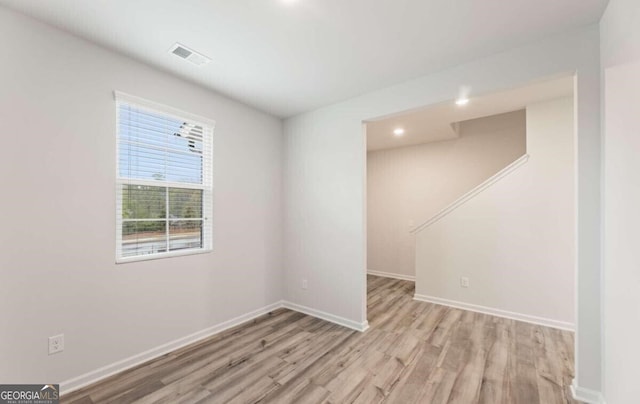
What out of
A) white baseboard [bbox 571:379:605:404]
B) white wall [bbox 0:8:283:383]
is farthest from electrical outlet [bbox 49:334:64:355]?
white baseboard [bbox 571:379:605:404]

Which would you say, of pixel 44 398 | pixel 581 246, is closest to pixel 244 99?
pixel 44 398

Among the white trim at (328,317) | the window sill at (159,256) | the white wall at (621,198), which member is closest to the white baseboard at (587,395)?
the white wall at (621,198)

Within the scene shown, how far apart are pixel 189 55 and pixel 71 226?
5.50 feet

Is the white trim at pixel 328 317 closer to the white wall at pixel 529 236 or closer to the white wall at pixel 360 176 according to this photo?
the white wall at pixel 360 176

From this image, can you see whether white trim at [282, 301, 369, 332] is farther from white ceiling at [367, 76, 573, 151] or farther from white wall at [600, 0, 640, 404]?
white ceiling at [367, 76, 573, 151]

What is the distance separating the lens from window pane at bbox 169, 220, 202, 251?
266 cm

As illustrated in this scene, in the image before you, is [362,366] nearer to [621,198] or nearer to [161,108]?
[621,198]

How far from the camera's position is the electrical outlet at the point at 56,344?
1.90m

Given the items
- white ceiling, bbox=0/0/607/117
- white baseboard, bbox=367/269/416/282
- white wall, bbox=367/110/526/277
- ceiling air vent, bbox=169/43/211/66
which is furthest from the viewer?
white baseboard, bbox=367/269/416/282

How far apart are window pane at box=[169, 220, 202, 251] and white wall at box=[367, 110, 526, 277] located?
12.9ft

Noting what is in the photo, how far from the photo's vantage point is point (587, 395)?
188 cm

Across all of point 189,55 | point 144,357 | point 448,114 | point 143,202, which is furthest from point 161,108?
point 448,114

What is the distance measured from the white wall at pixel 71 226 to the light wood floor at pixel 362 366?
33cm

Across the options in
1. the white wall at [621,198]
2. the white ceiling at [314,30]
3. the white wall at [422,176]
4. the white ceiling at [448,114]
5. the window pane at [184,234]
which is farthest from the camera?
the white wall at [422,176]
